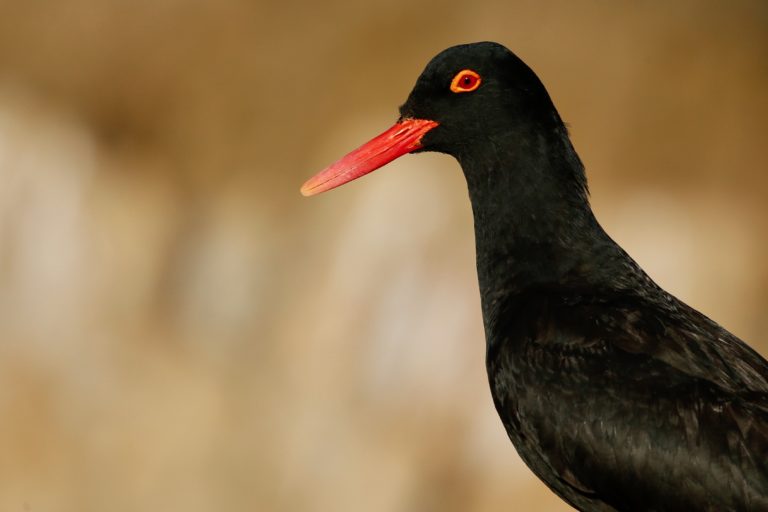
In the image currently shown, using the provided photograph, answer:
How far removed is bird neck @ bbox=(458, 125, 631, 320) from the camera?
3045 millimetres

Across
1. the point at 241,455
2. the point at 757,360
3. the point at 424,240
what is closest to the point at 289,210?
the point at 424,240

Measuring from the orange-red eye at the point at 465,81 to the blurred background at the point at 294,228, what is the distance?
2.20 meters

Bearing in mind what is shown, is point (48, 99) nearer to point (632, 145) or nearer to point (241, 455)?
point (241, 455)

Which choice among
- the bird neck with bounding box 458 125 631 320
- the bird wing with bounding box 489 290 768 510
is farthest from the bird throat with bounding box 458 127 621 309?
the bird wing with bounding box 489 290 768 510

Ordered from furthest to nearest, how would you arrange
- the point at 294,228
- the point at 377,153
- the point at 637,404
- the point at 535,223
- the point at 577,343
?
the point at 294,228, the point at 377,153, the point at 535,223, the point at 577,343, the point at 637,404

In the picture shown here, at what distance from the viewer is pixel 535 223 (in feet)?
10.2

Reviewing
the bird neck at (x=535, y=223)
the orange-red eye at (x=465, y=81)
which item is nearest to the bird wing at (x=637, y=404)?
the bird neck at (x=535, y=223)

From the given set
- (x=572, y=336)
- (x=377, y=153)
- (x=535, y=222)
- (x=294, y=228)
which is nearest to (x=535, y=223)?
(x=535, y=222)

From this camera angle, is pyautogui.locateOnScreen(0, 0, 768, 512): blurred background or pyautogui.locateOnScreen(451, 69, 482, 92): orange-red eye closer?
pyautogui.locateOnScreen(451, 69, 482, 92): orange-red eye

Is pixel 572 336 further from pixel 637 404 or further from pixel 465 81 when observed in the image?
pixel 465 81

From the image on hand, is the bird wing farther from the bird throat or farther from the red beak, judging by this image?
the red beak

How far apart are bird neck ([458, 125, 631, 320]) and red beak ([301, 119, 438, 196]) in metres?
0.21

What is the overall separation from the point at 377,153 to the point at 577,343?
2.80 feet

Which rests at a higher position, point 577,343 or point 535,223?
point 535,223
